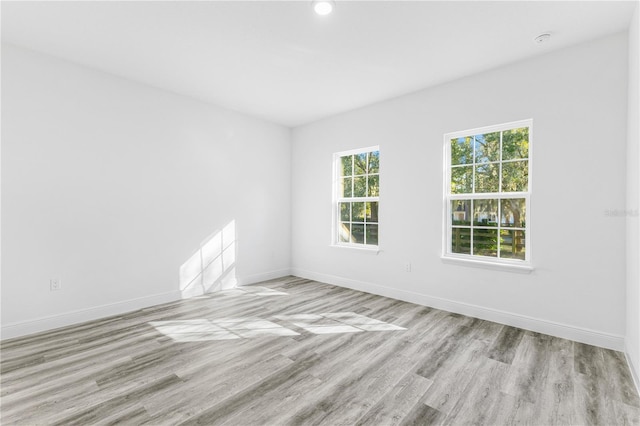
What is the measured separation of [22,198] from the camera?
2.90m

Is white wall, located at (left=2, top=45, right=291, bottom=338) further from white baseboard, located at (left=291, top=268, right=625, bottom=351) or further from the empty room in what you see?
white baseboard, located at (left=291, top=268, right=625, bottom=351)

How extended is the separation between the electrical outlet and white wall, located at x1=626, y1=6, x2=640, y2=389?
5.13 meters

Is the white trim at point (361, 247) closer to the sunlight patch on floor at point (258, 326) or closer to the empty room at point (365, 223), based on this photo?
the empty room at point (365, 223)

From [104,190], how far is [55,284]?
1.10 metres

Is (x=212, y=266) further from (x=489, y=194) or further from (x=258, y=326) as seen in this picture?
(x=489, y=194)

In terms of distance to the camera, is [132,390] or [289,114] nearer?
[132,390]

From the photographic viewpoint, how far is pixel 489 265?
3322 millimetres

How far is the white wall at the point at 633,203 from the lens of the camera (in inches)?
84.6

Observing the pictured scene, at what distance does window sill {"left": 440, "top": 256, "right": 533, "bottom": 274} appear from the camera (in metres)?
3.08

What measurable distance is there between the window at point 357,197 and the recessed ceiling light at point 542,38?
216cm

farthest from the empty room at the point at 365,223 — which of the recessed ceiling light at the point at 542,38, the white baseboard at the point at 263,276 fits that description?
the white baseboard at the point at 263,276

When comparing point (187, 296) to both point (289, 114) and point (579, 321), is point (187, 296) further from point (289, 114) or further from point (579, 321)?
point (579, 321)

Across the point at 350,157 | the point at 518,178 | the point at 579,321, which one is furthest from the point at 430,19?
the point at 579,321

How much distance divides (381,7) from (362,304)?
10.7ft
